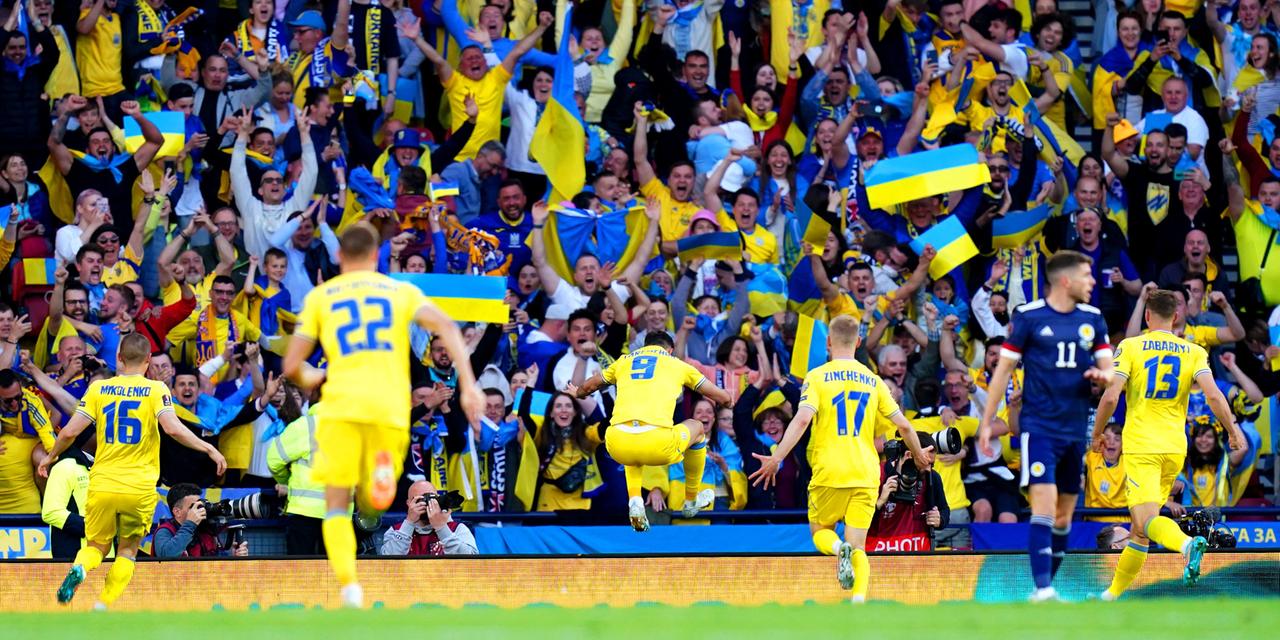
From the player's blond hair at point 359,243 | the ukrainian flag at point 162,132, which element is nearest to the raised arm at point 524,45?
the ukrainian flag at point 162,132

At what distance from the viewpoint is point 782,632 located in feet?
30.4

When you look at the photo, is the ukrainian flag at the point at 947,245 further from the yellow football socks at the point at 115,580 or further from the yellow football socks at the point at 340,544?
the yellow football socks at the point at 340,544

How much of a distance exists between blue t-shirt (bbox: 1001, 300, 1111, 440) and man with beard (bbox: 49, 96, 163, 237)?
940 centimetres

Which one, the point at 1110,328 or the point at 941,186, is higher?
the point at 941,186

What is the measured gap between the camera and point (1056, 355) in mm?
11727

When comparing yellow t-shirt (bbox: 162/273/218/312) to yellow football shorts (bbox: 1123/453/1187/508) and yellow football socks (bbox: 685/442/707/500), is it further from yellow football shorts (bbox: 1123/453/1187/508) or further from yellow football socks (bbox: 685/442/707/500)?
yellow football shorts (bbox: 1123/453/1187/508)

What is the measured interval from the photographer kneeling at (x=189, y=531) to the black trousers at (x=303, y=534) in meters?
0.41

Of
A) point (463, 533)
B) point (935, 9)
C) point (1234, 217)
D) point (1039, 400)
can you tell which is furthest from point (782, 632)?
point (935, 9)

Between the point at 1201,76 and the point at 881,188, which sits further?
the point at 1201,76

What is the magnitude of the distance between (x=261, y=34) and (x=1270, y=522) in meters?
10.9

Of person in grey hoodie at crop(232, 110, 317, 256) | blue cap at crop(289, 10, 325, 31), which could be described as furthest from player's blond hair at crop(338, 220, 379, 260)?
blue cap at crop(289, 10, 325, 31)

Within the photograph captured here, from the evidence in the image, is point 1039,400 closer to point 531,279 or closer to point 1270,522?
point 1270,522

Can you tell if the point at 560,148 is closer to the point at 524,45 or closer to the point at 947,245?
the point at 524,45

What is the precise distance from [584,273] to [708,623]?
832 cm
